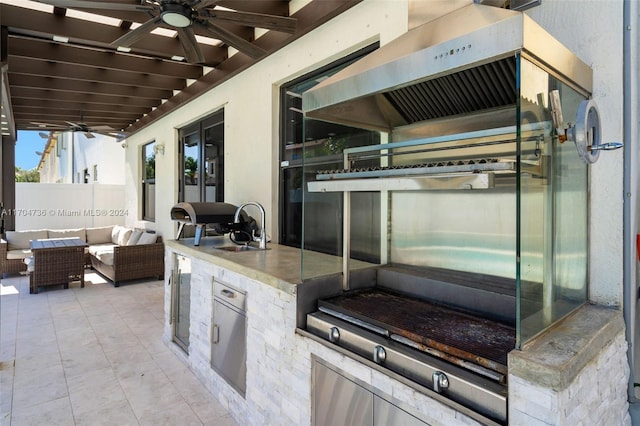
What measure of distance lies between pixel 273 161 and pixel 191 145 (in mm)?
2660

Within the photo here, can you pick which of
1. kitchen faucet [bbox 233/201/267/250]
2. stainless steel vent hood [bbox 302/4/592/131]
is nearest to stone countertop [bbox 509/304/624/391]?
stainless steel vent hood [bbox 302/4/592/131]

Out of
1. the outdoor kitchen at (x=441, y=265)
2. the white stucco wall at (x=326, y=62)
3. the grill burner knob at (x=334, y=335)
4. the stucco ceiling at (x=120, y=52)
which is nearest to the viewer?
the outdoor kitchen at (x=441, y=265)

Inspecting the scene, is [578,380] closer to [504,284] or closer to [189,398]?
[504,284]

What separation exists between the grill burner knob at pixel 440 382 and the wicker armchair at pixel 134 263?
6.08 metres

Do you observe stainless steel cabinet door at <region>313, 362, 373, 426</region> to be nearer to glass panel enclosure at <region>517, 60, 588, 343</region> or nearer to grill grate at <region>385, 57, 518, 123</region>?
glass panel enclosure at <region>517, 60, 588, 343</region>

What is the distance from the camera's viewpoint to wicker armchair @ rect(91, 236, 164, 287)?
20.2ft

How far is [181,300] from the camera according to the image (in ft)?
11.6

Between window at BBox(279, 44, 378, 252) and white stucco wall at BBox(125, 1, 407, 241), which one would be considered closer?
white stucco wall at BBox(125, 1, 407, 241)

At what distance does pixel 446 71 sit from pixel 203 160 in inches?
180

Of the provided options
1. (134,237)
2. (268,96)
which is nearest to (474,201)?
(268,96)

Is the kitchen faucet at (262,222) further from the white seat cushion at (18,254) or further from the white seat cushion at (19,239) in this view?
the white seat cushion at (19,239)

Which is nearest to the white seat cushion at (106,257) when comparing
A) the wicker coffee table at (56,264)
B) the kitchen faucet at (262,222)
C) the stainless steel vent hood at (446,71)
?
the wicker coffee table at (56,264)

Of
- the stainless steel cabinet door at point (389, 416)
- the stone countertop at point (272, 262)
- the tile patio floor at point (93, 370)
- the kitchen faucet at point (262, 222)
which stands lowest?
the tile patio floor at point (93, 370)

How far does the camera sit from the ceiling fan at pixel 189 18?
2504 millimetres
